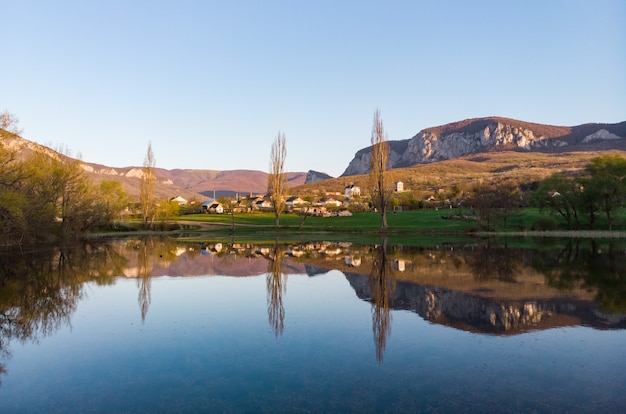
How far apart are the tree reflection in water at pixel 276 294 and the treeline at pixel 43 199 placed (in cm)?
2019

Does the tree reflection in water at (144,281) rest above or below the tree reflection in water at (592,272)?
below

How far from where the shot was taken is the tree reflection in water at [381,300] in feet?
31.1

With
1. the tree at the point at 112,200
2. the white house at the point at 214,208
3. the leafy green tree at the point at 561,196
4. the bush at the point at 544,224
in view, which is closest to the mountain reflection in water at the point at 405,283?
the bush at the point at 544,224

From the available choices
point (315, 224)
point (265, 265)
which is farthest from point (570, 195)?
point (265, 265)

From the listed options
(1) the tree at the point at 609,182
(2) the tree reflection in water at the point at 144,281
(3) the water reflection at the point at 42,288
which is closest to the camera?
(3) the water reflection at the point at 42,288

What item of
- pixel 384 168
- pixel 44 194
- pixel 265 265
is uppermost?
pixel 384 168

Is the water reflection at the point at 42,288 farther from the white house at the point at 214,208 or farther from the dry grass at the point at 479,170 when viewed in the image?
the dry grass at the point at 479,170

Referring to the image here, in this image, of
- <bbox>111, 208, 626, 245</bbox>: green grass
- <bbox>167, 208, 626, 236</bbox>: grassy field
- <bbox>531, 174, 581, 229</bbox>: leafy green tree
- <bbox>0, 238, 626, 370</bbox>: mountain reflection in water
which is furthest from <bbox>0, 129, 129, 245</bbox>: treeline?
<bbox>531, 174, 581, 229</bbox>: leafy green tree

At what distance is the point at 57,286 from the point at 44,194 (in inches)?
928

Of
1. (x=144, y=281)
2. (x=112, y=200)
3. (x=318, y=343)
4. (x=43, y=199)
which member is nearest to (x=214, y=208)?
(x=112, y=200)

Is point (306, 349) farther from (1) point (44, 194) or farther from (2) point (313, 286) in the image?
(1) point (44, 194)

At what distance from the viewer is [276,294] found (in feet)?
49.8

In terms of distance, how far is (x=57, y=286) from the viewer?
16844 mm

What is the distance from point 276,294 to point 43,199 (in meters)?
30.3
